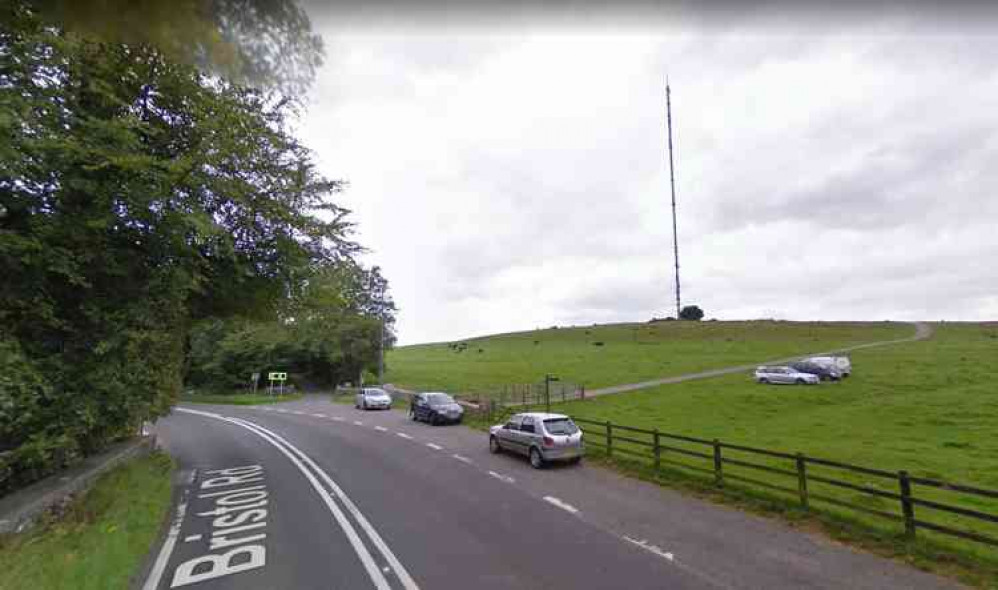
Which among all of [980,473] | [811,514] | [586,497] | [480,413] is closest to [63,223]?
[586,497]

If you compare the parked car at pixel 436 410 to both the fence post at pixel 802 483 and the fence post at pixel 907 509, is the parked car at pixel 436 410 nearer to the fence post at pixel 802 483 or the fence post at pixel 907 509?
the fence post at pixel 802 483

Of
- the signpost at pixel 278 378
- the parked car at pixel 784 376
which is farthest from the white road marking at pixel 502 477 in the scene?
the signpost at pixel 278 378

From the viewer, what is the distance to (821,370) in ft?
112

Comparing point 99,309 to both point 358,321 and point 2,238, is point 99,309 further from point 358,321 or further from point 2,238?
point 358,321

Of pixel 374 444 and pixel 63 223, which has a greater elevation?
pixel 63 223

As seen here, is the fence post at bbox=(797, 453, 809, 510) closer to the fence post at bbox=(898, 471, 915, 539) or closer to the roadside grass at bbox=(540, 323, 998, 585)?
the roadside grass at bbox=(540, 323, 998, 585)

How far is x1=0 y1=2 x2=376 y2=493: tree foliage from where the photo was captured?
23.4ft

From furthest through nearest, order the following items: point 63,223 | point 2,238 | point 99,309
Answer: point 99,309, point 63,223, point 2,238

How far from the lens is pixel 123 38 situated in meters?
1.90

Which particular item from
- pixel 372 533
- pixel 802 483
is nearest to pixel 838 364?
pixel 802 483

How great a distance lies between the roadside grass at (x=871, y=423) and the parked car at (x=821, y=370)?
1377mm

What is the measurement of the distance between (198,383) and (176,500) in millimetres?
49887

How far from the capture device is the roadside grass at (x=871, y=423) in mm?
9102

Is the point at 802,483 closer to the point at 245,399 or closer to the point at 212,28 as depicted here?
the point at 212,28
